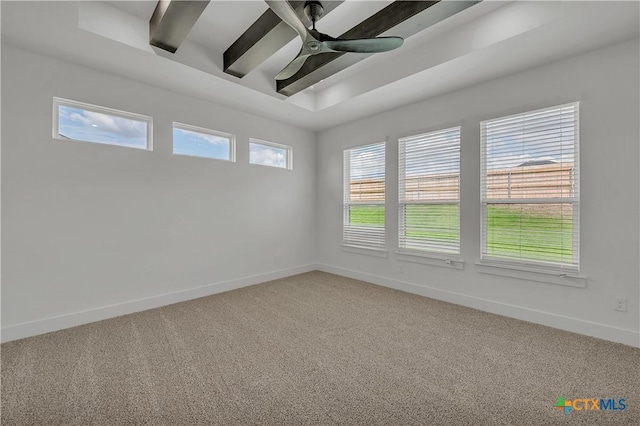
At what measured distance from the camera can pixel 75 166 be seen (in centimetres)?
288

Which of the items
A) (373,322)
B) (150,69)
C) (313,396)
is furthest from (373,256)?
(150,69)

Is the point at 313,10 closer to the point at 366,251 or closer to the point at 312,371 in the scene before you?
the point at 312,371

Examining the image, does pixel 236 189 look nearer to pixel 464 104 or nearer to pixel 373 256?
pixel 373 256

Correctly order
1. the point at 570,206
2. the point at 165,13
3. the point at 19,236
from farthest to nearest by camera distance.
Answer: the point at 570,206, the point at 19,236, the point at 165,13

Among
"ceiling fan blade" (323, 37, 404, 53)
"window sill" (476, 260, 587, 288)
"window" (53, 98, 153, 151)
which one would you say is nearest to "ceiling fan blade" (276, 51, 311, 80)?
"ceiling fan blade" (323, 37, 404, 53)

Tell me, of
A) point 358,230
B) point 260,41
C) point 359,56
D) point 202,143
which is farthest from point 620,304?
point 202,143

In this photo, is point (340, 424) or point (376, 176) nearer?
point (340, 424)

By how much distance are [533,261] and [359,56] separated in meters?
2.90

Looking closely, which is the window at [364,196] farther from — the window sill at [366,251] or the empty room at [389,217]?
the empty room at [389,217]

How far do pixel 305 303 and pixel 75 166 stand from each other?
2984 millimetres

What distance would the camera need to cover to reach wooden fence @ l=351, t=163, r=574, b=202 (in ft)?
9.37

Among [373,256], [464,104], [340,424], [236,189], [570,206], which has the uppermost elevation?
[464,104]

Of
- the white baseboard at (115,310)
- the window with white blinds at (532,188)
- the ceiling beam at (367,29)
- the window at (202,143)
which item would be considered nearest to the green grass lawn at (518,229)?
the window with white blinds at (532,188)

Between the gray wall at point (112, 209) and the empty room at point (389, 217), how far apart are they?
0.02m
